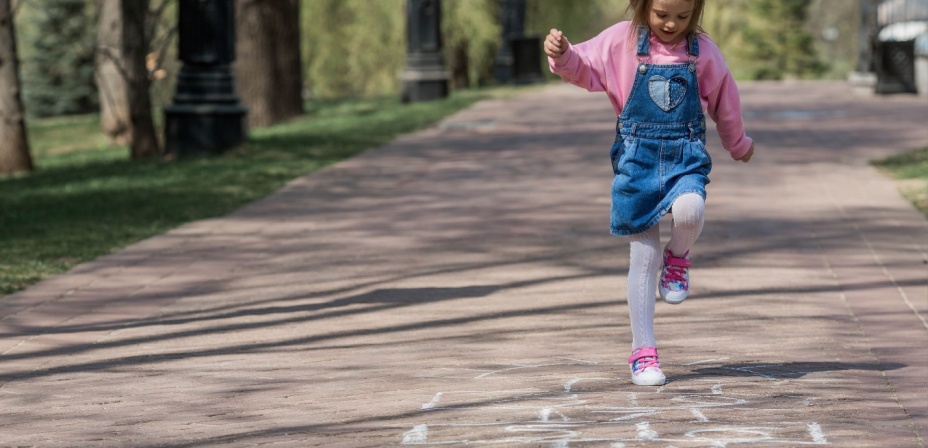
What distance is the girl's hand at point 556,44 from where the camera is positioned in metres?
4.81

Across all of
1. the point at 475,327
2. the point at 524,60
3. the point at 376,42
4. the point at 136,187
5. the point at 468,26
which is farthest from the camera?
the point at 376,42

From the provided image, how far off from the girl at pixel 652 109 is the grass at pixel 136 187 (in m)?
3.65

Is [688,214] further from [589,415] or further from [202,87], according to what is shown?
[202,87]

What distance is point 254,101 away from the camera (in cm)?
1956

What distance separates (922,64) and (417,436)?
2005 cm

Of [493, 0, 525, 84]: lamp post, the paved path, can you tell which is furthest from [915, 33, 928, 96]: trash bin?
the paved path

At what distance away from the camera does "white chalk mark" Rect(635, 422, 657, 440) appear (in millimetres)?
4227

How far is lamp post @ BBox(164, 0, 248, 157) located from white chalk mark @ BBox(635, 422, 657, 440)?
10376mm

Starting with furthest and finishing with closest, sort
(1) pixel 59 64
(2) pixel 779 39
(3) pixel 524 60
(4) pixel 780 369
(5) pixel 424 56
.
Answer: (2) pixel 779 39 < (1) pixel 59 64 < (3) pixel 524 60 < (5) pixel 424 56 < (4) pixel 780 369

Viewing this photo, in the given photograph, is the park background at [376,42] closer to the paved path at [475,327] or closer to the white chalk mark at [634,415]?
the paved path at [475,327]

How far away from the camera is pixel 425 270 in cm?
785

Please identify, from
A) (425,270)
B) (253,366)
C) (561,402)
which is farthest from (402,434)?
(425,270)

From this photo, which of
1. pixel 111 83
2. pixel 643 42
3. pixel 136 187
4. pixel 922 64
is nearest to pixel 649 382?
pixel 643 42

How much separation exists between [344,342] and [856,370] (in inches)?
80.4
